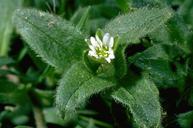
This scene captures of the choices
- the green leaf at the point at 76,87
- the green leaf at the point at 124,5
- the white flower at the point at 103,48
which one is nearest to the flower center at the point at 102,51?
the white flower at the point at 103,48

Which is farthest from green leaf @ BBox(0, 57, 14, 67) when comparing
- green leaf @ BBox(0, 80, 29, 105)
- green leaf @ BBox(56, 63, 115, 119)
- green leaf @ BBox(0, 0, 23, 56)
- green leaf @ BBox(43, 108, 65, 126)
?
green leaf @ BBox(56, 63, 115, 119)

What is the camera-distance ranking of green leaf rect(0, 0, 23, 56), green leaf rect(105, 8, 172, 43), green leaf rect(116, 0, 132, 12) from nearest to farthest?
green leaf rect(105, 8, 172, 43) → green leaf rect(116, 0, 132, 12) → green leaf rect(0, 0, 23, 56)

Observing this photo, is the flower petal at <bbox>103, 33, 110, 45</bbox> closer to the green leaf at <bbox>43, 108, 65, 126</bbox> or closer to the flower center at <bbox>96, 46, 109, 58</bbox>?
the flower center at <bbox>96, 46, 109, 58</bbox>

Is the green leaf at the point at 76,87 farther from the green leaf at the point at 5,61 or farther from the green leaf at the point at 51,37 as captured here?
the green leaf at the point at 5,61

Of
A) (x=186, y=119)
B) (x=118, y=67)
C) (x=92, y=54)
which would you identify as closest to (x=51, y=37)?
(x=92, y=54)

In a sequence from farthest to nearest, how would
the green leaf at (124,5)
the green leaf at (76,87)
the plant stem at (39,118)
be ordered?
the plant stem at (39,118), the green leaf at (124,5), the green leaf at (76,87)

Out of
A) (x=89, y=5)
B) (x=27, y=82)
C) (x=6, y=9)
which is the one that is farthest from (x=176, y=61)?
(x=6, y=9)

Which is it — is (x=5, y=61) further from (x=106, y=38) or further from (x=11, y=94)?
(x=106, y=38)
